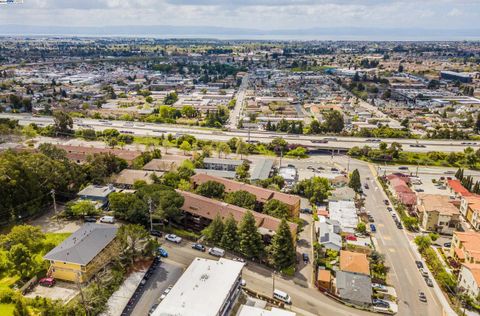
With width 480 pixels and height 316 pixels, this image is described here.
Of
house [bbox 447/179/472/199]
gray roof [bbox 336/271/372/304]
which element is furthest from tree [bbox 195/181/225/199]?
house [bbox 447/179/472/199]

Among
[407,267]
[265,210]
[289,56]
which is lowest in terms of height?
[407,267]

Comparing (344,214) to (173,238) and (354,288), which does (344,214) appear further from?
(173,238)

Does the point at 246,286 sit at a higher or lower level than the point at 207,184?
lower

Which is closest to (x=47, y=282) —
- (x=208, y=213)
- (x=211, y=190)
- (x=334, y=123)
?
(x=208, y=213)

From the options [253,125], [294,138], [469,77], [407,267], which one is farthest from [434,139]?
[469,77]

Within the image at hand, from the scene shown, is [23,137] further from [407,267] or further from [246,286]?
[407,267]

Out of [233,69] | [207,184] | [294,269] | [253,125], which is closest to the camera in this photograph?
[294,269]

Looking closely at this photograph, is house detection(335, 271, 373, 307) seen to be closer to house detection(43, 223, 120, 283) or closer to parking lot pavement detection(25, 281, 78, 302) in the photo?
house detection(43, 223, 120, 283)
